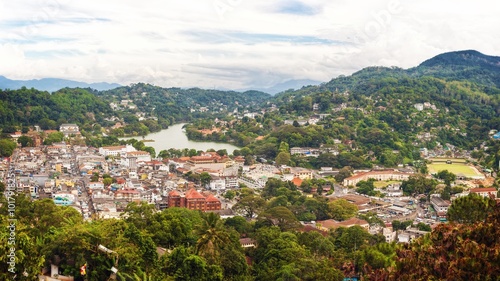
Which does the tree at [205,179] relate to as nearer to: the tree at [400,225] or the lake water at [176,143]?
the tree at [400,225]

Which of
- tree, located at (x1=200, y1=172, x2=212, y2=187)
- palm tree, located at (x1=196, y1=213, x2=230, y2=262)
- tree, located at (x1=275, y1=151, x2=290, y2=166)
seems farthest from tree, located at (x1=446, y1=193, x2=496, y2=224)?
tree, located at (x1=275, y1=151, x2=290, y2=166)

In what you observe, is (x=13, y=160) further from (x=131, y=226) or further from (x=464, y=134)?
(x=464, y=134)

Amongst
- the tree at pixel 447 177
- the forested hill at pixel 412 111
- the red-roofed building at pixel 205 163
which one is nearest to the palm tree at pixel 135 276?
the tree at pixel 447 177

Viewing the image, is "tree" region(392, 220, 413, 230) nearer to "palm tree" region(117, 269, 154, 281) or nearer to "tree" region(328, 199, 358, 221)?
"tree" region(328, 199, 358, 221)

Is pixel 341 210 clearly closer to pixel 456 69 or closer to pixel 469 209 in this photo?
pixel 469 209

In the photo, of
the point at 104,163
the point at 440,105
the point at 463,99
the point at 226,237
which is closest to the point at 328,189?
the point at 104,163

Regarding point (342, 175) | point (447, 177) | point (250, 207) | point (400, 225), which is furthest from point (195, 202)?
point (447, 177)
